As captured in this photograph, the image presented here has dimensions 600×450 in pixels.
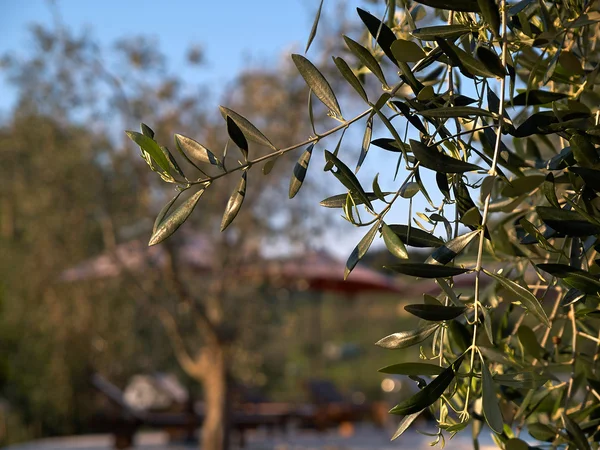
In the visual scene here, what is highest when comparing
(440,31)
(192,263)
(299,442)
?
(192,263)

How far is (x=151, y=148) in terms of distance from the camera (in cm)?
94

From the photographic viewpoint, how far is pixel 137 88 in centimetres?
928

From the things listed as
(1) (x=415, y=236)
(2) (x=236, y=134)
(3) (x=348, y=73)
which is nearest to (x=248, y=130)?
(2) (x=236, y=134)

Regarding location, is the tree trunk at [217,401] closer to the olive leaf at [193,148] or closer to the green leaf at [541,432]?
the green leaf at [541,432]

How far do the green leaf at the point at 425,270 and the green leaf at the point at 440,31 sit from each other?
0.94 feet

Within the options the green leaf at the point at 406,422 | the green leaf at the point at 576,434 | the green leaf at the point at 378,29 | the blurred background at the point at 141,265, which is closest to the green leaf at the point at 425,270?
the green leaf at the point at 406,422

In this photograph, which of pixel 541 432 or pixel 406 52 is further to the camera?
pixel 541 432

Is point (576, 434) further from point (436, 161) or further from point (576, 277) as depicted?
point (436, 161)

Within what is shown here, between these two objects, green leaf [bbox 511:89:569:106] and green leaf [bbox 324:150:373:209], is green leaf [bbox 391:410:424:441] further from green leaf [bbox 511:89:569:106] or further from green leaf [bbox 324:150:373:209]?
green leaf [bbox 511:89:569:106]

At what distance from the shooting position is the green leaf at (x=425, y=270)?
875mm

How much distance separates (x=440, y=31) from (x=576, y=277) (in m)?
→ 0.34

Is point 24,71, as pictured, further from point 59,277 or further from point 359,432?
point 359,432

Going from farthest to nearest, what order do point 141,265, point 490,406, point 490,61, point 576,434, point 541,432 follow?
1. point 141,265
2. point 541,432
3. point 576,434
4. point 490,61
5. point 490,406

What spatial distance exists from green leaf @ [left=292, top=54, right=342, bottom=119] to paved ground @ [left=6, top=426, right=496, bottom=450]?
1048cm
